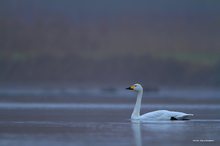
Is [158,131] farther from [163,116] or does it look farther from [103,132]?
[163,116]

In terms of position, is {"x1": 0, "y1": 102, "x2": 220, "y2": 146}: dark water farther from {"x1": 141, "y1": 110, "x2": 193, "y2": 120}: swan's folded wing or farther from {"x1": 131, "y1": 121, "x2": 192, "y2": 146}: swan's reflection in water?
{"x1": 141, "y1": 110, "x2": 193, "y2": 120}: swan's folded wing

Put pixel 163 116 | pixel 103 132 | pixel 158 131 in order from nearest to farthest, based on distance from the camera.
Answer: pixel 103 132, pixel 158 131, pixel 163 116

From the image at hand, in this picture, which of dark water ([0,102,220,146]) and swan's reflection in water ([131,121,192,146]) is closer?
dark water ([0,102,220,146])

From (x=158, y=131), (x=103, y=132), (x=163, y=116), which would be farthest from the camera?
(x=163, y=116)

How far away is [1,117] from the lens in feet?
79.6

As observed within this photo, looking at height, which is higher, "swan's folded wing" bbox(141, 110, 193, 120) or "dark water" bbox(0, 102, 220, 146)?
"swan's folded wing" bbox(141, 110, 193, 120)

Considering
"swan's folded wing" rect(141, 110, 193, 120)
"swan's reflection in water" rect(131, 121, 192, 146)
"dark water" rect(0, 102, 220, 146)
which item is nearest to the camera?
"dark water" rect(0, 102, 220, 146)

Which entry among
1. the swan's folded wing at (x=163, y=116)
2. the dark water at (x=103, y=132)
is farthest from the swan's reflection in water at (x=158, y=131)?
the swan's folded wing at (x=163, y=116)

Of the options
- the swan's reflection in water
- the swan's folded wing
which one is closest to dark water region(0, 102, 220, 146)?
the swan's reflection in water

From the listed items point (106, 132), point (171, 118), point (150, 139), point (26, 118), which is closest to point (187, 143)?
point (150, 139)

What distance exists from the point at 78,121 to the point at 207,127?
4.00 m

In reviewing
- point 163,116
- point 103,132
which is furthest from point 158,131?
point 163,116

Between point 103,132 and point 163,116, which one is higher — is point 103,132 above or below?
below

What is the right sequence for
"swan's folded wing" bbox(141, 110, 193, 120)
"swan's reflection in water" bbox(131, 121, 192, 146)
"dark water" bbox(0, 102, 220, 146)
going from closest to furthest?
"dark water" bbox(0, 102, 220, 146)
"swan's reflection in water" bbox(131, 121, 192, 146)
"swan's folded wing" bbox(141, 110, 193, 120)
